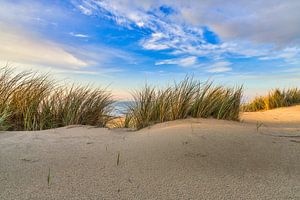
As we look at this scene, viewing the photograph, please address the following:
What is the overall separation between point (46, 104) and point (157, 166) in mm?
3006

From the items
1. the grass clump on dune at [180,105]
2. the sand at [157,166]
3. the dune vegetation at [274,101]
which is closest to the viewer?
the sand at [157,166]

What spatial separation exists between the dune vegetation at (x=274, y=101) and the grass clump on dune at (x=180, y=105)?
4784 mm

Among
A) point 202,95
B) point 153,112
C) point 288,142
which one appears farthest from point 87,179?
point 202,95

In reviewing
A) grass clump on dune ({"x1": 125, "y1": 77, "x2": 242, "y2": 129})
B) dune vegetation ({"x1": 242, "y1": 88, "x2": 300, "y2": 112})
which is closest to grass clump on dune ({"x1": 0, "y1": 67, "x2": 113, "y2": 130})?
grass clump on dune ({"x1": 125, "y1": 77, "x2": 242, "y2": 129})

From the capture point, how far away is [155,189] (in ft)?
5.00

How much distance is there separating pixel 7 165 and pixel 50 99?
2.73m

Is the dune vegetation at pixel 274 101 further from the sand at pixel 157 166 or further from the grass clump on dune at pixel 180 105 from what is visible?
the sand at pixel 157 166

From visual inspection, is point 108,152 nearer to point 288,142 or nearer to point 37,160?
point 37,160

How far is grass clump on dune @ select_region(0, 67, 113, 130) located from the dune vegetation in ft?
18.7

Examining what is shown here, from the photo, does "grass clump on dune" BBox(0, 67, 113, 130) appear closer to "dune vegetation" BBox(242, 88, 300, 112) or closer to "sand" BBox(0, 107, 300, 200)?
"sand" BBox(0, 107, 300, 200)

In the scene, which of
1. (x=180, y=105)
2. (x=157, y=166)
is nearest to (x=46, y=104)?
(x=180, y=105)

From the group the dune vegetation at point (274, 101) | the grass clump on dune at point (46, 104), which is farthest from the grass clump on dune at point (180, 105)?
the dune vegetation at point (274, 101)

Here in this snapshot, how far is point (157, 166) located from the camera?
1868 mm

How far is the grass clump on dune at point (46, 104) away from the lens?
4.15 metres
